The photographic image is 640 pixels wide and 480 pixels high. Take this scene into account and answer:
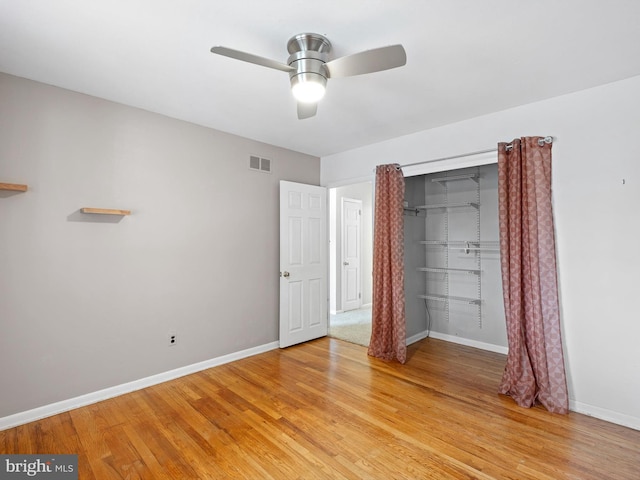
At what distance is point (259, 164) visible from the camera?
4.09 meters

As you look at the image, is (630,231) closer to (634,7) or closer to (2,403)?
(634,7)

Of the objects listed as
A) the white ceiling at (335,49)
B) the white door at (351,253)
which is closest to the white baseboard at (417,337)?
the white door at (351,253)

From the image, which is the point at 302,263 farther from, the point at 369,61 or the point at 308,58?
the point at 369,61

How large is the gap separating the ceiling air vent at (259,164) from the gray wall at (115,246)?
9 centimetres

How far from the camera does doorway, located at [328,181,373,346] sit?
6105 millimetres

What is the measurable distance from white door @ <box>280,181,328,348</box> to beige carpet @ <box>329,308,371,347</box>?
1.08 feet

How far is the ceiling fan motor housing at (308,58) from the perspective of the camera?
6.56 ft

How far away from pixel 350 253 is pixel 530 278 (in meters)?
3.71

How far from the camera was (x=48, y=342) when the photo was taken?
2.62 metres

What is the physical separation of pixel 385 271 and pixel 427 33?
2.51 meters

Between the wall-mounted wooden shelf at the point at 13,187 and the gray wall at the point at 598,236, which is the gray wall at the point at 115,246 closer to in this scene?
the wall-mounted wooden shelf at the point at 13,187

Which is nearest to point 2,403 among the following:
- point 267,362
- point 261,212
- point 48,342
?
point 48,342

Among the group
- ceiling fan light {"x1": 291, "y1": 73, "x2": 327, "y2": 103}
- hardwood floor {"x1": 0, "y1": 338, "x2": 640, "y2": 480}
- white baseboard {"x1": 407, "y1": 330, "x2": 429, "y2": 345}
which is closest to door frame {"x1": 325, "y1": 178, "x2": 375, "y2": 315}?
white baseboard {"x1": 407, "y1": 330, "x2": 429, "y2": 345}

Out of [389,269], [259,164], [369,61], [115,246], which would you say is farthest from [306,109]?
[389,269]
